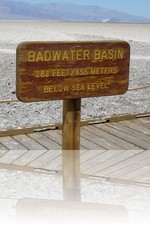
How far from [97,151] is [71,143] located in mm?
1826

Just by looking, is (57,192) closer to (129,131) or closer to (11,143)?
(11,143)

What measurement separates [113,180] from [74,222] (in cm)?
184

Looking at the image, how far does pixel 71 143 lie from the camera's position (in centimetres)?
647

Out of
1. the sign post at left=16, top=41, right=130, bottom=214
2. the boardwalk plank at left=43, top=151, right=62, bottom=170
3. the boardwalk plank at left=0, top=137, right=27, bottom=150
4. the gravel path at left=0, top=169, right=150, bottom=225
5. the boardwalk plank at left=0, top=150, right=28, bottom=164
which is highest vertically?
the sign post at left=16, top=41, right=130, bottom=214

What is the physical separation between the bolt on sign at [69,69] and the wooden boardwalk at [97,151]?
1.35 metres

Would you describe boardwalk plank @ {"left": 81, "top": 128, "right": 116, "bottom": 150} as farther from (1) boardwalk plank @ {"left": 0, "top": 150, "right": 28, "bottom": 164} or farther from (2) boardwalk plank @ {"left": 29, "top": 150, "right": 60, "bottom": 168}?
(1) boardwalk plank @ {"left": 0, "top": 150, "right": 28, "bottom": 164}

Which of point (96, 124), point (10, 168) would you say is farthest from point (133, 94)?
point (10, 168)

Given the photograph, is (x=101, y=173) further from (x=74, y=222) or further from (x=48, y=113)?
(x=48, y=113)

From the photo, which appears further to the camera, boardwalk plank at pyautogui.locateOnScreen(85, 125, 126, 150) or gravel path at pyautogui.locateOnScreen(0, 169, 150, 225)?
boardwalk plank at pyautogui.locateOnScreen(85, 125, 126, 150)

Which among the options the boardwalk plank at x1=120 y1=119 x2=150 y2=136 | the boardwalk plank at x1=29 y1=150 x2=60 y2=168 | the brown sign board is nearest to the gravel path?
the brown sign board

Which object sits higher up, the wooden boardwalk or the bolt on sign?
the bolt on sign

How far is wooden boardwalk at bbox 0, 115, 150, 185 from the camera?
743 cm

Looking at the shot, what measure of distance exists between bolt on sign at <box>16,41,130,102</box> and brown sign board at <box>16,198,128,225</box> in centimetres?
114

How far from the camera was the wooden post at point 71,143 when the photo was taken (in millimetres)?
6297
